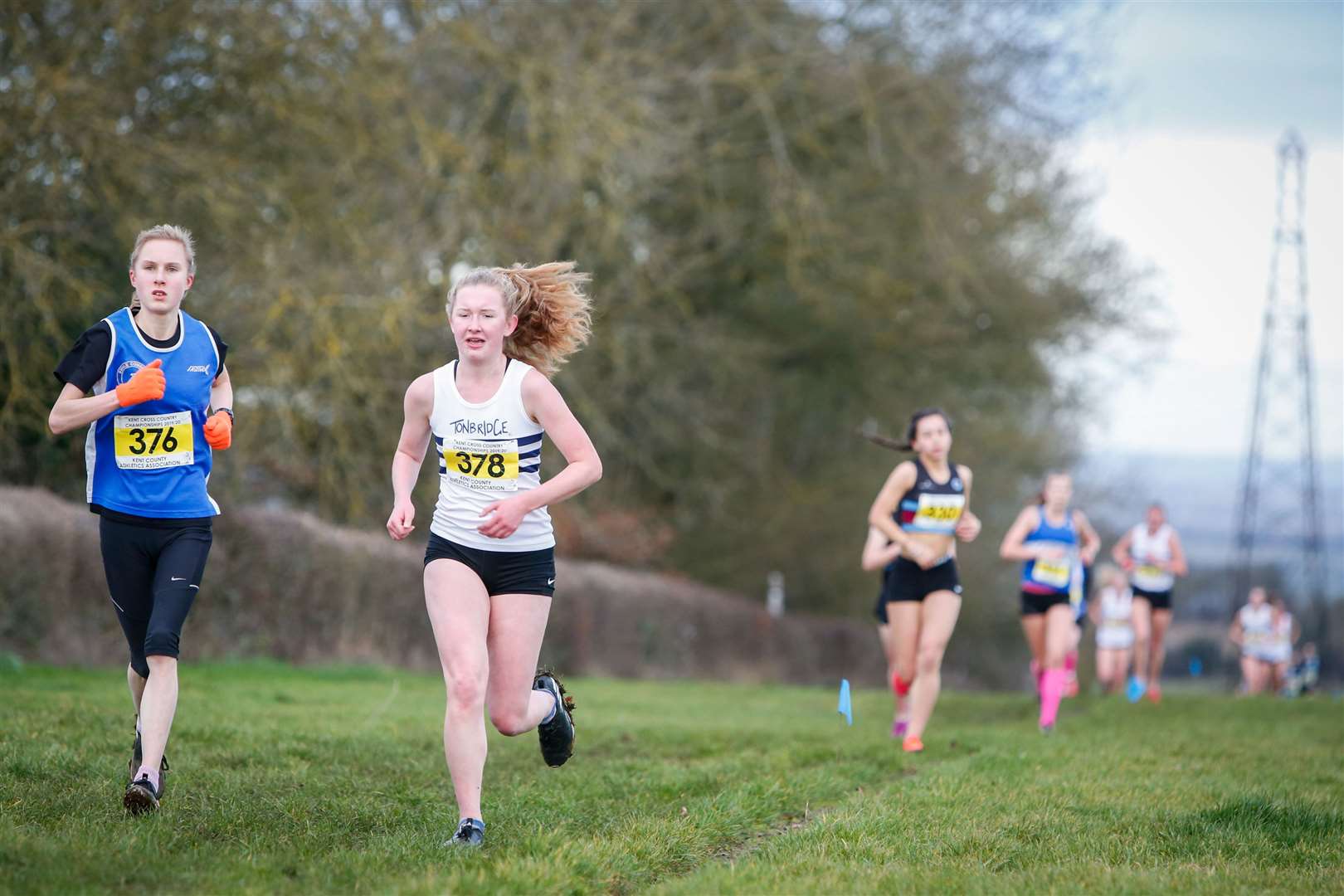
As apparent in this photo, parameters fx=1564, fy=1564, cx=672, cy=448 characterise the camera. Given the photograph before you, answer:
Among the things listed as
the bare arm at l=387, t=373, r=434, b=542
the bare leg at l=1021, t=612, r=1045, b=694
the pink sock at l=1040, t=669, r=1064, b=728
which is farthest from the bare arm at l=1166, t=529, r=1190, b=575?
the bare arm at l=387, t=373, r=434, b=542

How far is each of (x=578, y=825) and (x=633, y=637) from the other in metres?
17.3

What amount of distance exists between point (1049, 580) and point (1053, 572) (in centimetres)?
8

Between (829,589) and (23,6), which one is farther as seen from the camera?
(829,589)

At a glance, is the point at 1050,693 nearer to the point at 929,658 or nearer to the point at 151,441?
the point at 929,658

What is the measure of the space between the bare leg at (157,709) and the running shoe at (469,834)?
133 centimetres

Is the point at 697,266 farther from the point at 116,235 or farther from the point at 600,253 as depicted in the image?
the point at 116,235

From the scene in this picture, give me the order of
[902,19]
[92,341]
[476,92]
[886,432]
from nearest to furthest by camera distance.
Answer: [92,341] < [476,92] < [902,19] < [886,432]

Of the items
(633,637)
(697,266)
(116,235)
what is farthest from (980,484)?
(116,235)

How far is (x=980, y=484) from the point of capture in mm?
34344

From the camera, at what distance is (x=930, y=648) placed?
10359mm

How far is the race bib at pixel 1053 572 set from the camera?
13234 mm

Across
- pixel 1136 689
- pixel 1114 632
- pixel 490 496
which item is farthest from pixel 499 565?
pixel 1114 632

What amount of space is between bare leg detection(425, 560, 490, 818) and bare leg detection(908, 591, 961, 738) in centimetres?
481

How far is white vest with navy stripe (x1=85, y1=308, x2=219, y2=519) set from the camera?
669cm
